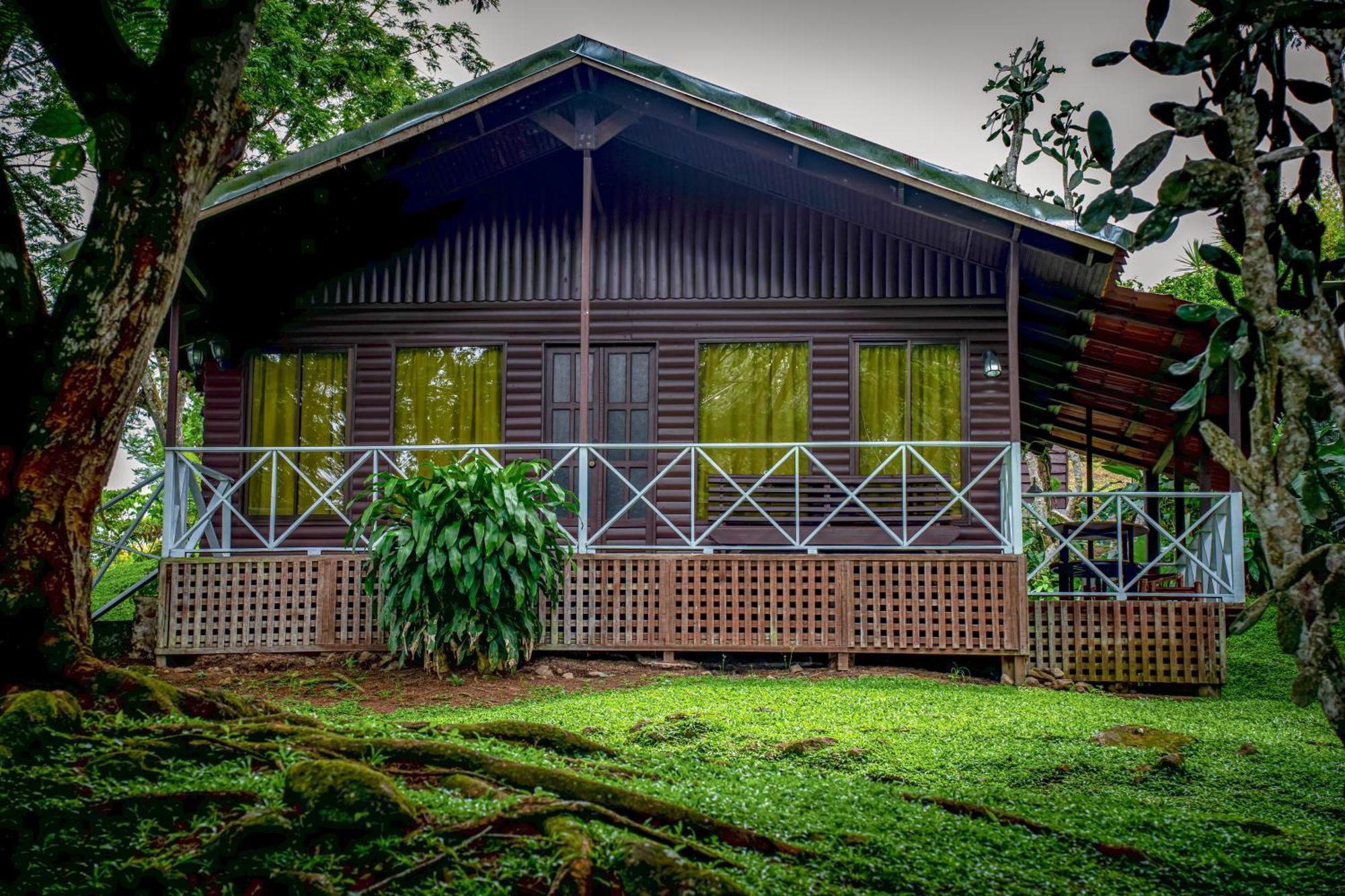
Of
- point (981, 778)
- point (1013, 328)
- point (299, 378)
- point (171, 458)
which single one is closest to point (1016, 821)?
point (981, 778)

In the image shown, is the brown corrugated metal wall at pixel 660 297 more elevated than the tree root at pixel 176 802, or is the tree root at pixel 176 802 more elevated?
the brown corrugated metal wall at pixel 660 297

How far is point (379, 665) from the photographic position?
8.96 meters

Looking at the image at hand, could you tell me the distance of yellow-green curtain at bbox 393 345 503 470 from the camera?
11.6 meters

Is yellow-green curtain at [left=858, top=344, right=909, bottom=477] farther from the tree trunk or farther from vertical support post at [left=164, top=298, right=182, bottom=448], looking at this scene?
the tree trunk

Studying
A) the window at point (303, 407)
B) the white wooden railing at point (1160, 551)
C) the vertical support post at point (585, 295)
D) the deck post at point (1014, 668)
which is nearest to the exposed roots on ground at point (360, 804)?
the vertical support post at point (585, 295)

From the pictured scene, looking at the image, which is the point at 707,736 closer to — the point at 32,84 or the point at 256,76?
the point at 32,84

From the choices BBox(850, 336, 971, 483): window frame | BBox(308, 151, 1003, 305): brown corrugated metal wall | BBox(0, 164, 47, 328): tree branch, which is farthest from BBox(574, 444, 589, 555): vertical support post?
BBox(0, 164, 47, 328): tree branch

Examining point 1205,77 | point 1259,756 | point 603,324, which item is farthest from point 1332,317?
point 603,324

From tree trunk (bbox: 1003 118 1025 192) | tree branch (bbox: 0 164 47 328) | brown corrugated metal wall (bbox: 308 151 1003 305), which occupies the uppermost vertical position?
tree trunk (bbox: 1003 118 1025 192)

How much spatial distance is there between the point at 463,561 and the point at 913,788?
3940 mm

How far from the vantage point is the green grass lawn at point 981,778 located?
4100mm

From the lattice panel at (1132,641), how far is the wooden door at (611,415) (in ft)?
13.2

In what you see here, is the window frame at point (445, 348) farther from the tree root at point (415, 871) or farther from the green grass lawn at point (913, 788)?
the tree root at point (415, 871)

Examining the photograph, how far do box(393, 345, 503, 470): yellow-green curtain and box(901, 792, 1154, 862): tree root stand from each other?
24.5 feet
